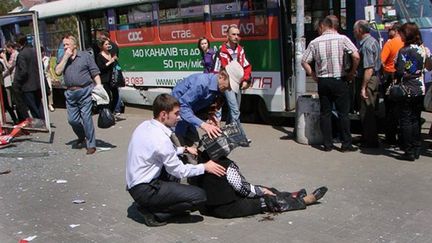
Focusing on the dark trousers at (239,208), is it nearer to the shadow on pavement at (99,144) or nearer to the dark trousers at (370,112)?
the dark trousers at (370,112)

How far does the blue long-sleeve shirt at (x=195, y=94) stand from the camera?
5.02 m

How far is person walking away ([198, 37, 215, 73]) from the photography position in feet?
28.3

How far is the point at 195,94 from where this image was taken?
16.6 feet

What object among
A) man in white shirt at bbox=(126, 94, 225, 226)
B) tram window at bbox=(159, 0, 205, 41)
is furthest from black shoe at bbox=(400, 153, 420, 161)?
tram window at bbox=(159, 0, 205, 41)

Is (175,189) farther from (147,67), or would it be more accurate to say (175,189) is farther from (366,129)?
(147,67)

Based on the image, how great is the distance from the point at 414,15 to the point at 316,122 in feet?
7.61

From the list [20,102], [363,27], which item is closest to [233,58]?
[363,27]

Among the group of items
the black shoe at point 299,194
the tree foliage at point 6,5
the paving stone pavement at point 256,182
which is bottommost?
the paving stone pavement at point 256,182

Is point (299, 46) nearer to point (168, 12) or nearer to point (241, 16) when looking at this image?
point (241, 16)

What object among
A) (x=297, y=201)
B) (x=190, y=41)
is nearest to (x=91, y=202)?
(x=297, y=201)

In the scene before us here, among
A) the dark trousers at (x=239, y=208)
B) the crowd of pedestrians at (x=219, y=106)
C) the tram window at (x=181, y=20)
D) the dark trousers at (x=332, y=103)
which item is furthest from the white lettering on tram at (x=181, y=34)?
the dark trousers at (x=239, y=208)

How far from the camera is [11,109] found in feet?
A: 35.6

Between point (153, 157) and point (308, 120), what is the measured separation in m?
3.57

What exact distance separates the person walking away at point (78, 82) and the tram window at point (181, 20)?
110 inches
